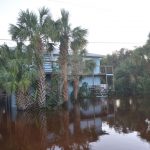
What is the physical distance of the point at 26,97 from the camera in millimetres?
19672

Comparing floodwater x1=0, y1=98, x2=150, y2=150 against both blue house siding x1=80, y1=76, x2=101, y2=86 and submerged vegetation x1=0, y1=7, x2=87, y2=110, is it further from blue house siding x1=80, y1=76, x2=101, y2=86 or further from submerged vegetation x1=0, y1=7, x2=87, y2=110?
blue house siding x1=80, y1=76, x2=101, y2=86

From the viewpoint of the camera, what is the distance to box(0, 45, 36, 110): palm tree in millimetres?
18016

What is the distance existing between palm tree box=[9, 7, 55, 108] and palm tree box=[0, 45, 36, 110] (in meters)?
0.77

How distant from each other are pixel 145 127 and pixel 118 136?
199 centimetres

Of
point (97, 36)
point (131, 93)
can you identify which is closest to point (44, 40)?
point (97, 36)

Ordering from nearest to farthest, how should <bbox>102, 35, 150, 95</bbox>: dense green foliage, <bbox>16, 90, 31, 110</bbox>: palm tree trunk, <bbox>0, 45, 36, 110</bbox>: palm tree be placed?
1. <bbox>0, 45, 36, 110</bbox>: palm tree
2. <bbox>16, 90, 31, 110</bbox>: palm tree trunk
3. <bbox>102, 35, 150, 95</bbox>: dense green foliage

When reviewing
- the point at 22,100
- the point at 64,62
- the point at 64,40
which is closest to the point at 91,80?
the point at 64,62

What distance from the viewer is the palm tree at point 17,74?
1802 centimetres

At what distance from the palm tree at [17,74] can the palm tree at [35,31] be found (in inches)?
30.5

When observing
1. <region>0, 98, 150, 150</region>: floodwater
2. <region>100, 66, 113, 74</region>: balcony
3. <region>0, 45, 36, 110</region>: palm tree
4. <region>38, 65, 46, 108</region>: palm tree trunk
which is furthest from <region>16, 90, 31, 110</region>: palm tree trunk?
<region>100, 66, 113, 74</region>: balcony

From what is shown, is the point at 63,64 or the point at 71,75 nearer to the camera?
the point at 63,64

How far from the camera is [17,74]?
18562mm

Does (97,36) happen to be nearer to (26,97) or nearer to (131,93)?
(131,93)

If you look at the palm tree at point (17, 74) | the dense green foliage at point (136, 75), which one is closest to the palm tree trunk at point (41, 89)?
the palm tree at point (17, 74)
